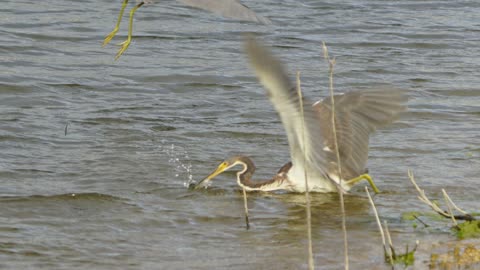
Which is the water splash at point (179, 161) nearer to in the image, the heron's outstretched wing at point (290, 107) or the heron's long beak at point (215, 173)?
the heron's long beak at point (215, 173)

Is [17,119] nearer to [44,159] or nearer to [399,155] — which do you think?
[44,159]

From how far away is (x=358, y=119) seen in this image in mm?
6508

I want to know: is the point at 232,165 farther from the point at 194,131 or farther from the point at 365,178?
the point at 194,131

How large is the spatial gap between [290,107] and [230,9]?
2.27 ft

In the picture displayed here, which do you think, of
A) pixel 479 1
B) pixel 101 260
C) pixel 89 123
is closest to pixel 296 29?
pixel 479 1

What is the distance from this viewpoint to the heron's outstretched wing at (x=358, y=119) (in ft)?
21.2

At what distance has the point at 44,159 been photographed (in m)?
7.17

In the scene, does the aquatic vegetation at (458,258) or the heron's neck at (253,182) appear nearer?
the aquatic vegetation at (458,258)

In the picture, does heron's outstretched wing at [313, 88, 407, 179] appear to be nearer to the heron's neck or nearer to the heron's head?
the heron's neck

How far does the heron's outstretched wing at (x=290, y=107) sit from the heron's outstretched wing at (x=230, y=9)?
1.66 feet

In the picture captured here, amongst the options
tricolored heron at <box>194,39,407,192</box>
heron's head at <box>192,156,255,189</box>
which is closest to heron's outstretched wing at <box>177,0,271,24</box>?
tricolored heron at <box>194,39,407,192</box>

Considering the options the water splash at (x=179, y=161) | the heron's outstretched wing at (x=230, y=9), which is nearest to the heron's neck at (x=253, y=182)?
the water splash at (x=179, y=161)

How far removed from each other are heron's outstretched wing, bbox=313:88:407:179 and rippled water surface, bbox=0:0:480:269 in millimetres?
270

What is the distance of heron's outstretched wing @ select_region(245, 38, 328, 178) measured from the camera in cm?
521
